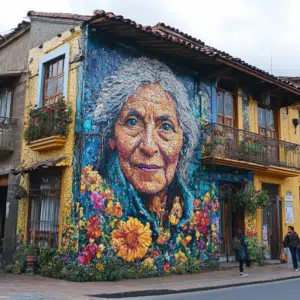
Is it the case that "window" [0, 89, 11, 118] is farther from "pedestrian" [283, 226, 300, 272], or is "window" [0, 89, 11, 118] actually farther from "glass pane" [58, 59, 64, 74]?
"pedestrian" [283, 226, 300, 272]

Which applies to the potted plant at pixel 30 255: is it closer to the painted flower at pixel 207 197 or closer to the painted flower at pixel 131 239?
the painted flower at pixel 131 239

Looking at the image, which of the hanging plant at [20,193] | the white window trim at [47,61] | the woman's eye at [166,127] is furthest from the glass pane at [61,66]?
the hanging plant at [20,193]

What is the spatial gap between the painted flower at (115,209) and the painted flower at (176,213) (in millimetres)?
1903

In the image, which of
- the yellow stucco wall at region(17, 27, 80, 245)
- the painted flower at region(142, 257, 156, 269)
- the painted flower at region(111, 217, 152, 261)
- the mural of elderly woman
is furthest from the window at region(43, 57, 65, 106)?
the painted flower at region(142, 257, 156, 269)

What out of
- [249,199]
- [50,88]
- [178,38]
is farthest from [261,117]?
[50,88]

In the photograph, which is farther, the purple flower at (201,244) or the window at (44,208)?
the purple flower at (201,244)

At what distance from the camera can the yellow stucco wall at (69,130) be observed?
11789 millimetres

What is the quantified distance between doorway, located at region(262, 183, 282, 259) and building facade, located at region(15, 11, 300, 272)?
0.48 feet

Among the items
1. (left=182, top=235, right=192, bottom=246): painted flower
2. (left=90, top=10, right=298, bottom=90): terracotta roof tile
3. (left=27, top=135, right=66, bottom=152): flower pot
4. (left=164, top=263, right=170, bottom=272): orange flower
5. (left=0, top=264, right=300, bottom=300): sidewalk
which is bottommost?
(left=0, top=264, right=300, bottom=300): sidewalk

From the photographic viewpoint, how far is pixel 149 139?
42.7 feet

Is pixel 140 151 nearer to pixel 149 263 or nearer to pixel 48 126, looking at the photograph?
pixel 48 126

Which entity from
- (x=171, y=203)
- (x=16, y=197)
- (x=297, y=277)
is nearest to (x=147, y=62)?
(x=171, y=203)

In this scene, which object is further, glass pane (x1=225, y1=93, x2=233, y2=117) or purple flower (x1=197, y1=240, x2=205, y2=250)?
glass pane (x1=225, y1=93, x2=233, y2=117)

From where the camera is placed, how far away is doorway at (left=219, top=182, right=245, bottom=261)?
1534 centimetres
